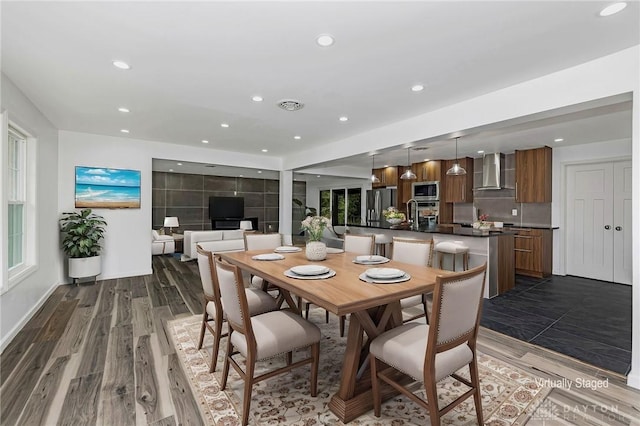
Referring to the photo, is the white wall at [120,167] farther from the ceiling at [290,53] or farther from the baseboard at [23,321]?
the ceiling at [290,53]

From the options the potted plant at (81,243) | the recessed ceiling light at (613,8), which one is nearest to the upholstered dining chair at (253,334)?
the recessed ceiling light at (613,8)

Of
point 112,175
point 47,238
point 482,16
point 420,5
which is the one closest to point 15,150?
point 47,238

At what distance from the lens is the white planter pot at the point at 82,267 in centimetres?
455

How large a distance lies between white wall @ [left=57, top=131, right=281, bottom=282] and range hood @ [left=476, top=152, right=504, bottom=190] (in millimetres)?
5823

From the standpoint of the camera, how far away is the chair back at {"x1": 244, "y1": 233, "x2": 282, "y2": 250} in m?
3.70

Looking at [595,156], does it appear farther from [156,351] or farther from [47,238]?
[47,238]

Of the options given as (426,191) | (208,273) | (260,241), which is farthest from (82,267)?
(426,191)

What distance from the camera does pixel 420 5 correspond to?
1.74 m

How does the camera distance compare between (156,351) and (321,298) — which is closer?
(321,298)

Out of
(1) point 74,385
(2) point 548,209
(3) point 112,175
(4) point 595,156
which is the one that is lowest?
Result: (1) point 74,385

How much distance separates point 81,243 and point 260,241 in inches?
111

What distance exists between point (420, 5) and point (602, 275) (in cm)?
590

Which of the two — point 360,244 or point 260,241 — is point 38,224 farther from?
point 360,244

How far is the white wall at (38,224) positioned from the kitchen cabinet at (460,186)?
6.91m
